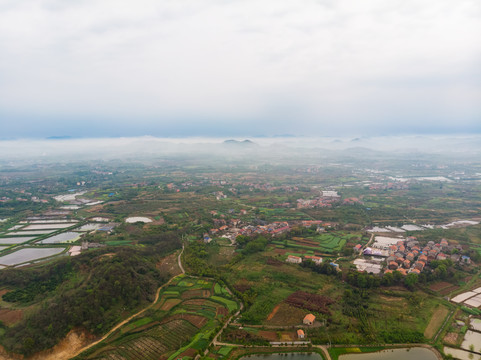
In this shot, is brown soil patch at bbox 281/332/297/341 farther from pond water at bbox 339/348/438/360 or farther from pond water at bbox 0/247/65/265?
pond water at bbox 0/247/65/265

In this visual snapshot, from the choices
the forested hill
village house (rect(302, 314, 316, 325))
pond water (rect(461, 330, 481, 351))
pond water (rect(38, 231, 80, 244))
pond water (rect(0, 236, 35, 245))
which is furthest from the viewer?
pond water (rect(38, 231, 80, 244))

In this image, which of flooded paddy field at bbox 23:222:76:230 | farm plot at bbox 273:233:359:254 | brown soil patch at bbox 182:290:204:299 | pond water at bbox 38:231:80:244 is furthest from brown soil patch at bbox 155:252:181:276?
flooded paddy field at bbox 23:222:76:230

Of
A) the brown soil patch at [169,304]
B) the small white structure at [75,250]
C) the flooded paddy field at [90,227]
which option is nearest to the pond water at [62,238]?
the flooded paddy field at [90,227]

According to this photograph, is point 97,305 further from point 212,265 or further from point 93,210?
point 93,210

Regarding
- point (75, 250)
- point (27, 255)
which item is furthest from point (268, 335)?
point (27, 255)

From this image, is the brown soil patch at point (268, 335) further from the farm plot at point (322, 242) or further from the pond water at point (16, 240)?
the pond water at point (16, 240)

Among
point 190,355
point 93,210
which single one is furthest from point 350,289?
point 93,210
